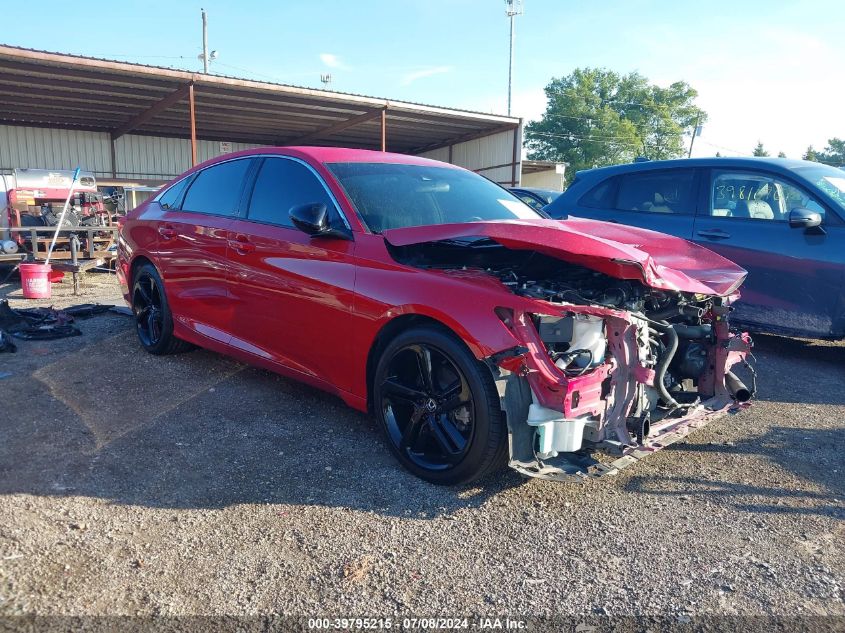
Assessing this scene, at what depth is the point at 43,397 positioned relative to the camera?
4395mm

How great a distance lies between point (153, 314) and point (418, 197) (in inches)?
108

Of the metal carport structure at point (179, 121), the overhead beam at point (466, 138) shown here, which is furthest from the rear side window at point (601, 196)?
the overhead beam at point (466, 138)

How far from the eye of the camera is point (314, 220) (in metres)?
3.45

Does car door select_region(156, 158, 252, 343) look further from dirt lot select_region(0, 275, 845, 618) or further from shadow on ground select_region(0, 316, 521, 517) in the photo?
dirt lot select_region(0, 275, 845, 618)

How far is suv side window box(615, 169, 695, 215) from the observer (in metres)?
6.06

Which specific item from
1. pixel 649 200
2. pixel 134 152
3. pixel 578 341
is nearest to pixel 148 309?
pixel 578 341

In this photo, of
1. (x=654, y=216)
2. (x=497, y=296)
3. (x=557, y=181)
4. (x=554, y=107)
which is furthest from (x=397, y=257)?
(x=554, y=107)

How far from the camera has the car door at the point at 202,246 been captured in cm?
445

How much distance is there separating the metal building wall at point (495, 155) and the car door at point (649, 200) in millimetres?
12256

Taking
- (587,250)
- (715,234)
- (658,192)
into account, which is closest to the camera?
(587,250)

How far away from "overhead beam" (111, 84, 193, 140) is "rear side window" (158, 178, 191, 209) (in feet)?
30.4

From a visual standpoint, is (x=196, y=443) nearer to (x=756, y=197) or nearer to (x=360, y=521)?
(x=360, y=521)

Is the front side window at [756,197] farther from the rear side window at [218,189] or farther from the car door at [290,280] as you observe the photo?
the rear side window at [218,189]

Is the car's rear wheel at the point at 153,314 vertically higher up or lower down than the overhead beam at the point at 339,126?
lower down
